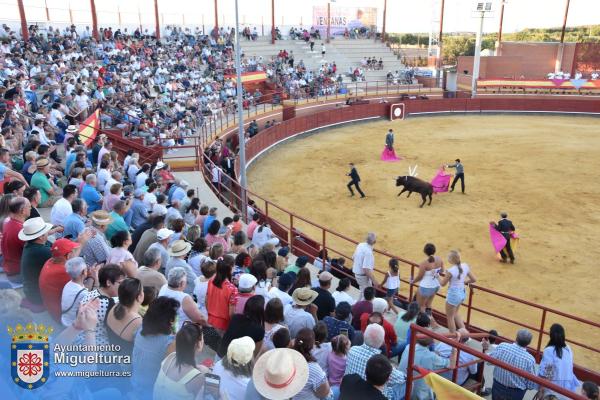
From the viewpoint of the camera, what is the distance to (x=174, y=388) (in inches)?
137

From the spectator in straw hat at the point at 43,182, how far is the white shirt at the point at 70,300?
5.00 m

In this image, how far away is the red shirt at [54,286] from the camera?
4676 millimetres

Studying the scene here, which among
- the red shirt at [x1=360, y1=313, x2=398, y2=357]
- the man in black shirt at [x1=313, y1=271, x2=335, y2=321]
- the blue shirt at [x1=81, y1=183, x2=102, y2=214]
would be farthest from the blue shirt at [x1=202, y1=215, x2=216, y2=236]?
the red shirt at [x1=360, y1=313, x2=398, y2=357]

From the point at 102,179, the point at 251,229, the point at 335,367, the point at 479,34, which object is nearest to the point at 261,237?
the point at 251,229

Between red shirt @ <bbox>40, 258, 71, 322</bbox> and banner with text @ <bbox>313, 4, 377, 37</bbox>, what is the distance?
49226mm

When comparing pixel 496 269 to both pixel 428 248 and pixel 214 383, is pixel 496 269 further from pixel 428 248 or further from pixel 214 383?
pixel 214 383

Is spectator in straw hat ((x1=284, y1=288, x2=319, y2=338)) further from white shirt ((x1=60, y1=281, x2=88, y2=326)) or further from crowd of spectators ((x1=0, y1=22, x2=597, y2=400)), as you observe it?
white shirt ((x1=60, y1=281, x2=88, y2=326))

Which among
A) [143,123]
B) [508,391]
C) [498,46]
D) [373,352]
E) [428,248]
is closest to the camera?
[373,352]

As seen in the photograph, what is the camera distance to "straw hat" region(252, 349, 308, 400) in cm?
354

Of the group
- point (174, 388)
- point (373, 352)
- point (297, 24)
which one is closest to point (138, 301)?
point (174, 388)

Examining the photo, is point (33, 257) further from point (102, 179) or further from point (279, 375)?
point (102, 179)

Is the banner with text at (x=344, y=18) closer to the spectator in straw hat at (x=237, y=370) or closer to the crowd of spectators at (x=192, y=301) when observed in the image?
the crowd of spectators at (x=192, y=301)

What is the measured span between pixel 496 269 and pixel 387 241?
9.02ft

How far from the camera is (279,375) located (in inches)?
140
